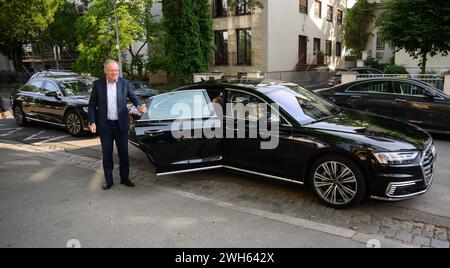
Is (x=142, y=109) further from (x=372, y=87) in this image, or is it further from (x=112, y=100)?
(x=372, y=87)

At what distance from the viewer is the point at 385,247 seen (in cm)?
358

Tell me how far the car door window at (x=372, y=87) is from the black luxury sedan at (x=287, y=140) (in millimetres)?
3622

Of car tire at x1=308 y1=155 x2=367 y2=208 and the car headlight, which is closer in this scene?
the car headlight

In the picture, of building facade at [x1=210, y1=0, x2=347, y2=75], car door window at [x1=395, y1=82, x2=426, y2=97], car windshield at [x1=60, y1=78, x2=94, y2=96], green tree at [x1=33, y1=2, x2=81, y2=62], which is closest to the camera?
car door window at [x1=395, y1=82, x2=426, y2=97]

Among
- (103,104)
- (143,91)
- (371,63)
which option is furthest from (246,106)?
(371,63)

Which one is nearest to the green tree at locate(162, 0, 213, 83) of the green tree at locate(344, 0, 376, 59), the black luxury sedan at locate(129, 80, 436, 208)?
the black luxury sedan at locate(129, 80, 436, 208)

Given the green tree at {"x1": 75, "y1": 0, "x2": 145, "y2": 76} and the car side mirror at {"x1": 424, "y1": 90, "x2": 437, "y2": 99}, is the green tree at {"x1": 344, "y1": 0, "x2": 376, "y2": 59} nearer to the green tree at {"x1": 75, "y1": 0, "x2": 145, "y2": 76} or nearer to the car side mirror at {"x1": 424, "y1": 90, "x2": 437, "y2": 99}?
the green tree at {"x1": 75, "y1": 0, "x2": 145, "y2": 76}

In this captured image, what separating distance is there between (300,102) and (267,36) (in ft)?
59.0

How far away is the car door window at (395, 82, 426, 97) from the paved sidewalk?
556 cm

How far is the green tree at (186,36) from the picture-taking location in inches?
762

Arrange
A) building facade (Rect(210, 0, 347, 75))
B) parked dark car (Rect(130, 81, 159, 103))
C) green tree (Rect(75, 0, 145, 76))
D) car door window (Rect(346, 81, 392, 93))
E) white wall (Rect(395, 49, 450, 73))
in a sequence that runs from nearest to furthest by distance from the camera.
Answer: car door window (Rect(346, 81, 392, 93))
parked dark car (Rect(130, 81, 159, 103))
green tree (Rect(75, 0, 145, 76))
white wall (Rect(395, 49, 450, 73))
building facade (Rect(210, 0, 347, 75))

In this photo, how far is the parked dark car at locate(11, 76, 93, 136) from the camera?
30.2 feet

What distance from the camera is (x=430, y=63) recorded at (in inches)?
873

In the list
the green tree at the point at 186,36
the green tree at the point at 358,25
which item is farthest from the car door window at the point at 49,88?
the green tree at the point at 358,25
